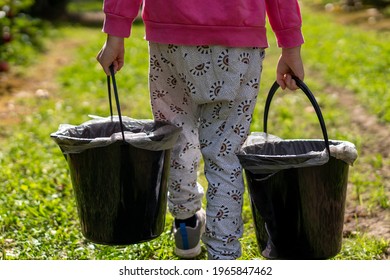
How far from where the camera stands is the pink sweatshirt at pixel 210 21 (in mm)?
2574

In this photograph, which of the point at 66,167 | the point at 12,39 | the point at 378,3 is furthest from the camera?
the point at 378,3

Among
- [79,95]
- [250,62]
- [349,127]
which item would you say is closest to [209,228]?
[250,62]

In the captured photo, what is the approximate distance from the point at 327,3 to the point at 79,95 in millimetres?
10449

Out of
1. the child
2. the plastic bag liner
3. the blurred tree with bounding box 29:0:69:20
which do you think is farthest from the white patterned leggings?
the blurred tree with bounding box 29:0:69:20

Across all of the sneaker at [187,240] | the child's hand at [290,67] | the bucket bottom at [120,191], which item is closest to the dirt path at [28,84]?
the sneaker at [187,240]

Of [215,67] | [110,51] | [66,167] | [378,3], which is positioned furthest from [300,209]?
[378,3]

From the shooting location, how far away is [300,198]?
2.57 metres

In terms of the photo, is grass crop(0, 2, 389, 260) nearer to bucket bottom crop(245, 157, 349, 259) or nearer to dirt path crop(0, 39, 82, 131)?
dirt path crop(0, 39, 82, 131)

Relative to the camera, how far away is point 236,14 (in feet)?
8.45

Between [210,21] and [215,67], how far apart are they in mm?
165

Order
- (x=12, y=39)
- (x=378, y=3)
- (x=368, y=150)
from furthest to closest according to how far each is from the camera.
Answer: (x=378, y=3) < (x=12, y=39) < (x=368, y=150)

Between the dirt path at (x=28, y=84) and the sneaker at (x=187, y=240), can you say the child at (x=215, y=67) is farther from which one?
the dirt path at (x=28, y=84)

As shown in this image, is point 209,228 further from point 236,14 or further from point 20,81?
point 20,81

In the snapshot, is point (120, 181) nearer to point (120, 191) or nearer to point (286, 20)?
point (120, 191)
